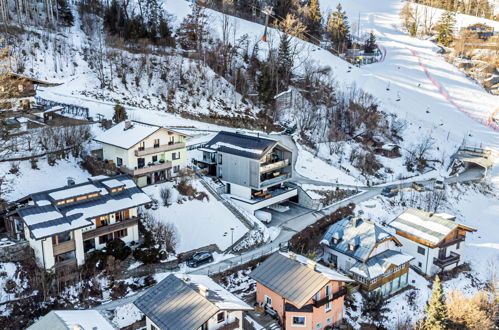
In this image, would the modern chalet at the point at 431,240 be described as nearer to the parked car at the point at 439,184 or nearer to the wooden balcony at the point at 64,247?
the parked car at the point at 439,184

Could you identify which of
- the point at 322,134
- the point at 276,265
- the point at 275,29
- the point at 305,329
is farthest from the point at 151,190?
the point at 275,29

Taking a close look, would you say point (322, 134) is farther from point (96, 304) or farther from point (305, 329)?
point (96, 304)

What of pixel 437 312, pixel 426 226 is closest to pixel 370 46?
pixel 426 226

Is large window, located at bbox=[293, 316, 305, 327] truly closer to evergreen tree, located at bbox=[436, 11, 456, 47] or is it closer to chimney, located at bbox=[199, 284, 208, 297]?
chimney, located at bbox=[199, 284, 208, 297]

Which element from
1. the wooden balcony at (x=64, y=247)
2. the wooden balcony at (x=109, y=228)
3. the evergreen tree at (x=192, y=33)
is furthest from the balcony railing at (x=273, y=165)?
the evergreen tree at (x=192, y=33)

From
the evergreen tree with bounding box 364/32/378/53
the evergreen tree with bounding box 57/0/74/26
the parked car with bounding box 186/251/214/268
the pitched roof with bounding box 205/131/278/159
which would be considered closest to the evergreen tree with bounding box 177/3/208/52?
the evergreen tree with bounding box 57/0/74/26
